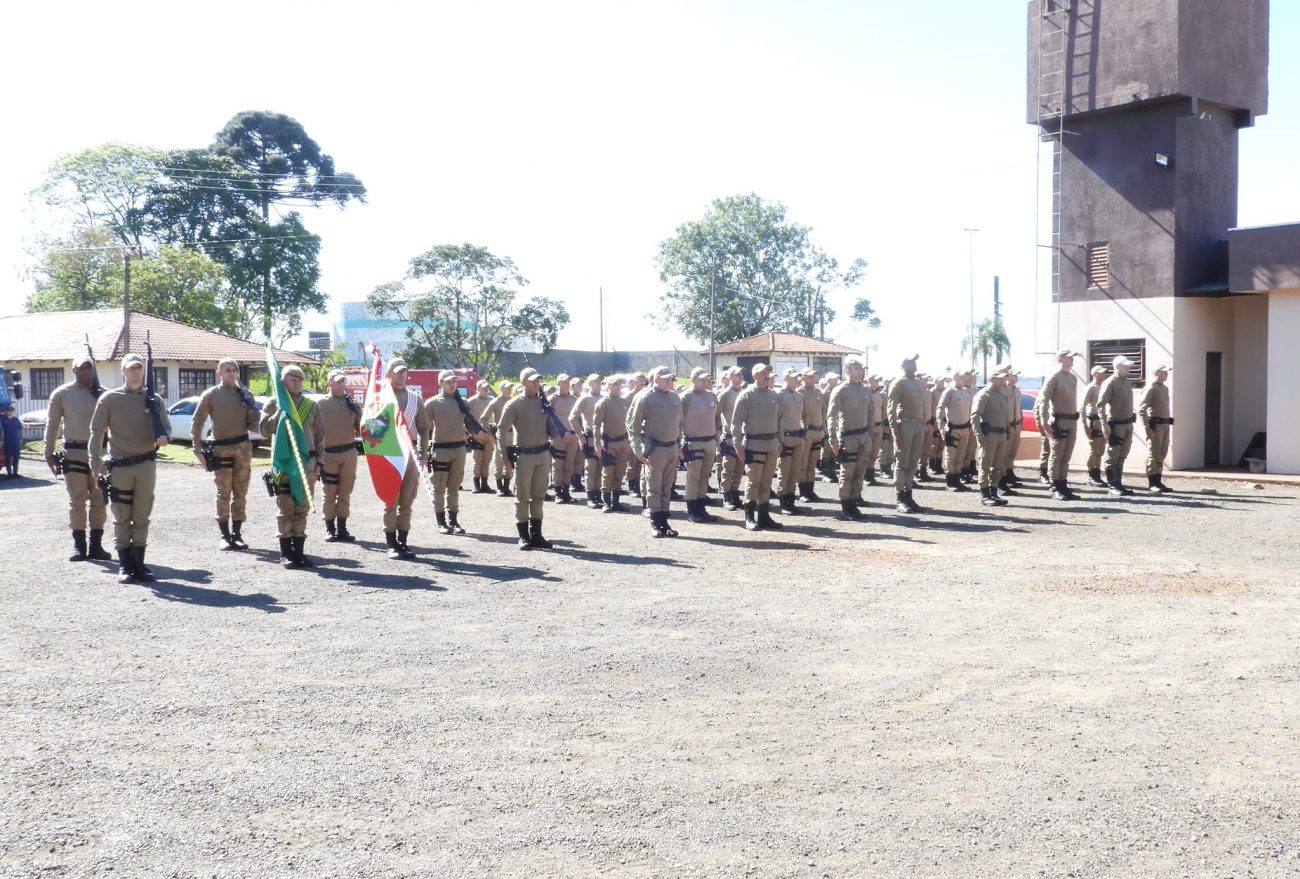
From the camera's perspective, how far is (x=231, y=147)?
6575 centimetres

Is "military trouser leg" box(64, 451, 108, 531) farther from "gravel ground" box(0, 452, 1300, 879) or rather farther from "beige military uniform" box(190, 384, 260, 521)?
"beige military uniform" box(190, 384, 260, 521)

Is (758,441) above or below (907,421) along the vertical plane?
below

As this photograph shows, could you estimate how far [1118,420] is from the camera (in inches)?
730

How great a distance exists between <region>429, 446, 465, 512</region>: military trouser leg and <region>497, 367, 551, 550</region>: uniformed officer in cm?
127

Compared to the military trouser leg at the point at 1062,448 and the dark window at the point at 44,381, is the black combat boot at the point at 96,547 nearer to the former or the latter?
the military trouser leg at the point at 1062,448

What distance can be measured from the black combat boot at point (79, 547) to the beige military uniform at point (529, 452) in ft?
15.4

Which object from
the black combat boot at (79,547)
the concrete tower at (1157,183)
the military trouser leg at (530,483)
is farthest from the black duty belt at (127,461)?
the concrete tower at (1157,183)

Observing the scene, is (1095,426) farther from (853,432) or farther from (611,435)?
(611,435)

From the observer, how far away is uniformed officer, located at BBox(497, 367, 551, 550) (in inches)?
509

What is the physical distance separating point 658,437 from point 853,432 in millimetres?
3167

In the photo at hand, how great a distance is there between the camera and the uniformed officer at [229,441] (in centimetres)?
1279

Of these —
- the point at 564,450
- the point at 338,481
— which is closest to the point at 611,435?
the point at 564,450

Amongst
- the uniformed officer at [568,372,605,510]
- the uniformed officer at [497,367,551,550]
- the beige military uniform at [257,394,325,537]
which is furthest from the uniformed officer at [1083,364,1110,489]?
the beige military uniform at [257,394,325,537]

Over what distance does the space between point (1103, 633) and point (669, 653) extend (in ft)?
10.5
